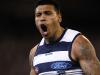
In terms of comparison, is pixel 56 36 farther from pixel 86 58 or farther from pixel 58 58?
pixel 86 58

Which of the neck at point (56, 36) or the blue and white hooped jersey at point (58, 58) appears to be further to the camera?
the neck at point (56, 36)

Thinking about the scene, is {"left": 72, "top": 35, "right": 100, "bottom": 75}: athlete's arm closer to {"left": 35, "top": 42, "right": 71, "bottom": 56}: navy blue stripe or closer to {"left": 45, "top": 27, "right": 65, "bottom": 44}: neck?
{"left": 35, "top": 42, "right": 71, "bottom": 56}: navy blue stripe

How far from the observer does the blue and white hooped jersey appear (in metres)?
Result: 2.71

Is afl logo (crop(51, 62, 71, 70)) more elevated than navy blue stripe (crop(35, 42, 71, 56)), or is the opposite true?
navy blue stripe (crop(35, 42, 71, 56))

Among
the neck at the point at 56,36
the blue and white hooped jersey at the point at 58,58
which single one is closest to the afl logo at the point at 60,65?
the blue and white hooped jersey at the point at 58,58

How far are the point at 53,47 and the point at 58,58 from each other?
0.38 feet

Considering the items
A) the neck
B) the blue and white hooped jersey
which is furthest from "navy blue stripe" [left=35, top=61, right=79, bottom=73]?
the neck

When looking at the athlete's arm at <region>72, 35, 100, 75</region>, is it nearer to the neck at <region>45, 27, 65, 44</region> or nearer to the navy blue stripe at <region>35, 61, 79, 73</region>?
the navy blue stripe at <region>35, 61, 79, 73</region>

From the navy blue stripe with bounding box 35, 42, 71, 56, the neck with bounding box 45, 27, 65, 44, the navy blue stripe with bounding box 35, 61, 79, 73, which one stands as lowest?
the navy blue stripe with bounding box 35, 61, 79, 73

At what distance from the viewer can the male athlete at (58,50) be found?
106 inches

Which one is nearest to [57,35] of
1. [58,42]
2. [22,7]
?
[58,42]

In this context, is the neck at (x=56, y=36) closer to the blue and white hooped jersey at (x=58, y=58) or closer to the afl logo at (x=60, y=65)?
the blue and white hooped jersey at (x=58, y=58)

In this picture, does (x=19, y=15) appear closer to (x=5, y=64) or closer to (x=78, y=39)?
(x=5, y=64)

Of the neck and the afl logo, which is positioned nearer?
the afl logo
